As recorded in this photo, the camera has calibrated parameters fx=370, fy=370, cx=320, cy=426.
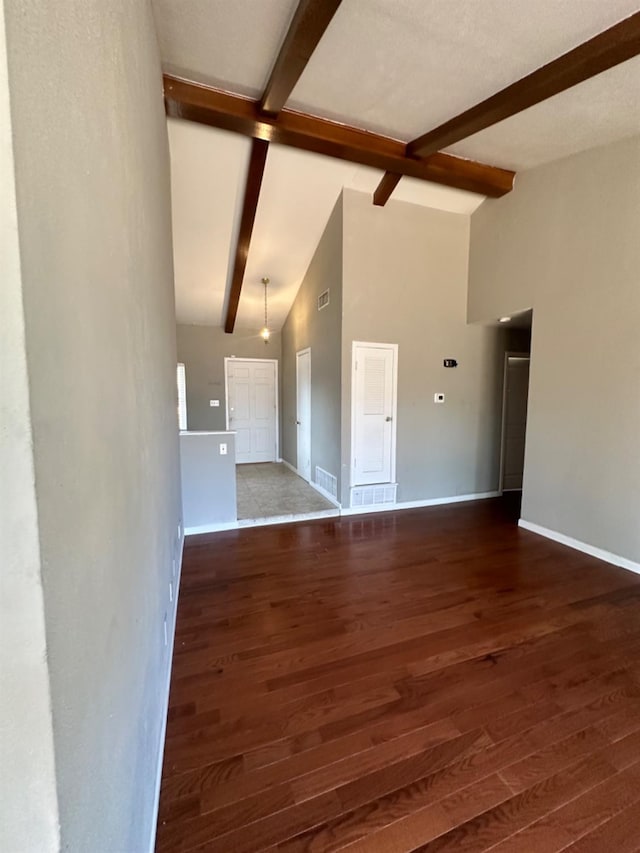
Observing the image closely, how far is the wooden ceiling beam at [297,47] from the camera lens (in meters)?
2.12

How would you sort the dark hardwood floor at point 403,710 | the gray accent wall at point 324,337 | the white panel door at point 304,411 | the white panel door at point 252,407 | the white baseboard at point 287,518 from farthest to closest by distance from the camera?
the white panel door at point 252,407, the white panel door at point 304,411, the gray accent wall at point 324,337, the white baseboard at point 287,518, the dark hardwood floor at point 403,710

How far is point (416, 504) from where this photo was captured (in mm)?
4773

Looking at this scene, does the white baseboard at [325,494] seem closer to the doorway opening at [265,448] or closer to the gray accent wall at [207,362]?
the doorway opening at [265,448]

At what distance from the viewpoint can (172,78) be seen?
2.81 metres

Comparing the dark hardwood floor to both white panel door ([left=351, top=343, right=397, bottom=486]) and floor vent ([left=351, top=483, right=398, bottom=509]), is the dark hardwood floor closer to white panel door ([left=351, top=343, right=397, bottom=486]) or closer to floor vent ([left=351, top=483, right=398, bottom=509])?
floor vent ([left=351, top=483, right=398, bottom=509])

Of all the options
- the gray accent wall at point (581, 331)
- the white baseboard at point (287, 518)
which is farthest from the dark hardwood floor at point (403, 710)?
the white baseboard at point (287, 518)

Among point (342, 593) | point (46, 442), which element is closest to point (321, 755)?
point (342, 593)

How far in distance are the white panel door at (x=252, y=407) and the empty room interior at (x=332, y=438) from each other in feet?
5.73

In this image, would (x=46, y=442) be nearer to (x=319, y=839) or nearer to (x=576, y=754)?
(x=319, y=839)

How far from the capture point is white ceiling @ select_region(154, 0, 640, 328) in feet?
7.25

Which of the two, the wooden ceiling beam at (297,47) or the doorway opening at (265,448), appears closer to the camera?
the wooden ceiling beam at (297,47)

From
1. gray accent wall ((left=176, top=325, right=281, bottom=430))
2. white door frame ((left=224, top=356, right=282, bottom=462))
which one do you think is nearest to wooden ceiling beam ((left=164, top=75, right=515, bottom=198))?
gray accent wall ((left=176, top=325, right=281, bottom=430))

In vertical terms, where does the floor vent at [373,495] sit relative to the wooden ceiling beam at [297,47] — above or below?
below

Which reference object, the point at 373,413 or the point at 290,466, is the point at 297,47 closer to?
the point at 373,413
